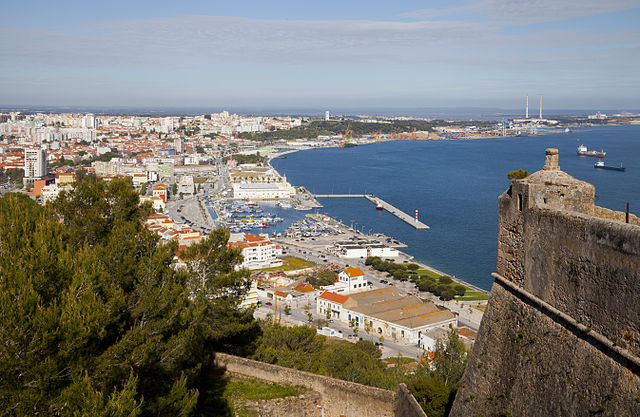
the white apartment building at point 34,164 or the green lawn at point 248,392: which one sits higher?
the white apartment building at point 34,164

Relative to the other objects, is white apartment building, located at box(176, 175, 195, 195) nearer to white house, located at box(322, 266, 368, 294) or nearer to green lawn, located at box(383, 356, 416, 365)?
white house, located at box(322, 266, 368, 294)

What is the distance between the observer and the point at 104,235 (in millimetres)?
3793

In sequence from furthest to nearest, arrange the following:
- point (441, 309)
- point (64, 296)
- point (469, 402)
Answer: point (441, 309) → point (469, 402) → point (64, 296)

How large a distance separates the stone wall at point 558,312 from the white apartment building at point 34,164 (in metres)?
35.7

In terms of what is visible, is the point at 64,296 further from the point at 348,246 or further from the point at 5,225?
the point at 348,246

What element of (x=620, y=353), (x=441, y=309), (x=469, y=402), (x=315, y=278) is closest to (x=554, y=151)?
(x=620, y=353)

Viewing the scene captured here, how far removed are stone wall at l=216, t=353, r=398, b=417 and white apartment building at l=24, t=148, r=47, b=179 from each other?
33786 mm

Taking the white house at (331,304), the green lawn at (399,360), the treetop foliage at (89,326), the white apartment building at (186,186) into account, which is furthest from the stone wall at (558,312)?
the white apartment building at (186,186)

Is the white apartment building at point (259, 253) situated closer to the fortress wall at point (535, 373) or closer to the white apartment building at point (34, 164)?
the fortress wall at point (535, 373)

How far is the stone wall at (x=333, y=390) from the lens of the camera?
325 centimetres

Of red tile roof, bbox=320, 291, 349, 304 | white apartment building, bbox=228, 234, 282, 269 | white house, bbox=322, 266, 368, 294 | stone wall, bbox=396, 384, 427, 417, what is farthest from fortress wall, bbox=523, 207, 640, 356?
white apartment building, bbox=228, 234, 282, 269

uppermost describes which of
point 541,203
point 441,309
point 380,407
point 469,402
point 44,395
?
point 541,203

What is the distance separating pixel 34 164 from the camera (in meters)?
33.2

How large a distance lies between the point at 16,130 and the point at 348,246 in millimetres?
57308
